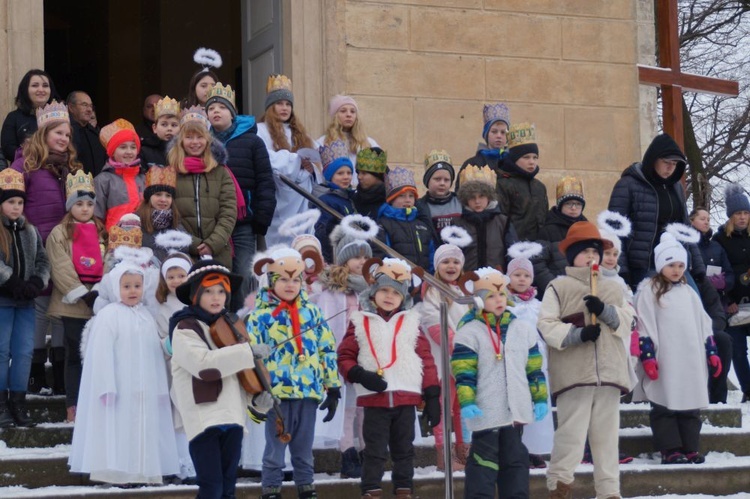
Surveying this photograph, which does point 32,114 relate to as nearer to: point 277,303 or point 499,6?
point 277,303

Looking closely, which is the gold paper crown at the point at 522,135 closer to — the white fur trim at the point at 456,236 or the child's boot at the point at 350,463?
the white fur trim at the point at 456,236

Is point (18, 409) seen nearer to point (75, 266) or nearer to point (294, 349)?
point (75, 266)

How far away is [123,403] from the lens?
28.4ft

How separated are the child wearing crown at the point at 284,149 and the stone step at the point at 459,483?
2367mm

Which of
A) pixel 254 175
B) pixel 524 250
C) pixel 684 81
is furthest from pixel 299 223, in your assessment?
pixel 684 81

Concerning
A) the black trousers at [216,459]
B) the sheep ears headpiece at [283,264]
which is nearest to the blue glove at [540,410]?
the sheep ears headpiece at [283,264]

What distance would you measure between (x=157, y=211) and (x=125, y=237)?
42 centimetres

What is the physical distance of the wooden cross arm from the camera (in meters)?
14.5

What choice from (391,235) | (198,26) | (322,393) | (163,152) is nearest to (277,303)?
(322,393)

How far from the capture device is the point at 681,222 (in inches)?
443

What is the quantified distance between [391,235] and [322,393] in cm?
191

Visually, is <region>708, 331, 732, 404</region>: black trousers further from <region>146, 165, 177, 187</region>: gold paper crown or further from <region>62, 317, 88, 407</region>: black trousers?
<region>62, 317, 88, 407</region>: black trousers

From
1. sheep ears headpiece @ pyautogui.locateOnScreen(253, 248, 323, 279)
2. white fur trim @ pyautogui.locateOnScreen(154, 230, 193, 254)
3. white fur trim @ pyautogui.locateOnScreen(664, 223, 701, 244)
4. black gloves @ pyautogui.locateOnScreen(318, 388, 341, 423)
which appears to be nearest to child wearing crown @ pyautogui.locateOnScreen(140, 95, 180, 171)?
white fur trim @ pyautogui.locateOnScreen(154, 230, 193, 254)

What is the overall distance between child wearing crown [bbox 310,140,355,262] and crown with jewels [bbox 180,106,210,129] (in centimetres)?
91
